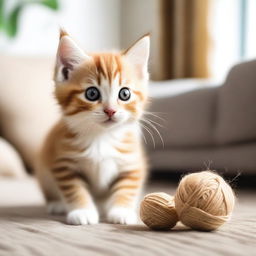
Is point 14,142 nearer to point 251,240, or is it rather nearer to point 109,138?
point 109,138

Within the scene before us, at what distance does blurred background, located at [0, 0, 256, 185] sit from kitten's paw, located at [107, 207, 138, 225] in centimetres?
63

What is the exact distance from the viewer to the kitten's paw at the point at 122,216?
1.08 metres

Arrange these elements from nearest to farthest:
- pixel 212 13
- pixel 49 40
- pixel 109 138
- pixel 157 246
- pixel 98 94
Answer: pixel 157 246, pixel 98 94, pixel 109 138, pixel 212 13, pixel 49 40

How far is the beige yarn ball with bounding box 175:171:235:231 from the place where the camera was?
34.9 inches

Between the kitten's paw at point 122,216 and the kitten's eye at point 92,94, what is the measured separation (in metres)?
0.27

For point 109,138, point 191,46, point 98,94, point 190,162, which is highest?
point 191,46

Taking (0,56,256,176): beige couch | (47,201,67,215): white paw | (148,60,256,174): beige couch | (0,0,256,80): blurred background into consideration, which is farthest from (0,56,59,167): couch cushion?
(47,201,67,215): white paw

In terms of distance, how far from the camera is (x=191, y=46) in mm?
3094

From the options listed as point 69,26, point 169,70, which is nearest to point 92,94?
point 169,70

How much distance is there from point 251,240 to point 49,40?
9.64 ft

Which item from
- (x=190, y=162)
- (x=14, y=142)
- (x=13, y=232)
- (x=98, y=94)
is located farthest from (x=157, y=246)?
(x=14, y=142)

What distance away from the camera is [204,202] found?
2.90 ft

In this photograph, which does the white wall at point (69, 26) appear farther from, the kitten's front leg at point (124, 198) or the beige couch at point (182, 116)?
the kitten's front leg at point (124, 198)

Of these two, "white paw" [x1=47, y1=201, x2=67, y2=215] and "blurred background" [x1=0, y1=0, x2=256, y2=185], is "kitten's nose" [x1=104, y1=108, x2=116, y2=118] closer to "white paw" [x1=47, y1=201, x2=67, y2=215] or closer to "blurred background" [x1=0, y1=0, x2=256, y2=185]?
"white paw" [x1=47, y1=201, x2=67, y2=215]
